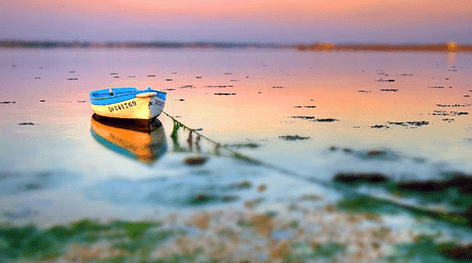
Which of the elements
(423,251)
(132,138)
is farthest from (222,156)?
(423,251)

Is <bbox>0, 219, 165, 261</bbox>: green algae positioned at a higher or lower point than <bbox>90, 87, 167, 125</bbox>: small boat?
lower

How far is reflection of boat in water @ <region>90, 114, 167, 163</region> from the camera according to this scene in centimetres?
1267

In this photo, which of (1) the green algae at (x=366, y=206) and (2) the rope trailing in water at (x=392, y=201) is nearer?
(2) the rope trailing in water at (x=392, y=201)

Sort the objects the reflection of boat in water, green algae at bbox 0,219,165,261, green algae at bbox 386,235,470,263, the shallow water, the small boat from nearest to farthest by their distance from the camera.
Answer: green algae at bbox 386,235,470,263 → green algae at bbox 0,219,165,261 → the shallow water → the reflection of boat in water → the small boat

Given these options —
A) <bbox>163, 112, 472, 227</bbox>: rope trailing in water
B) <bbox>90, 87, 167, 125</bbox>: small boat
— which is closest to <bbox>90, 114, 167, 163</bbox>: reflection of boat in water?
<bbox>90, 87, 167, 125</bbox>: small boat

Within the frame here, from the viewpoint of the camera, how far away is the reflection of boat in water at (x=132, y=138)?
1267 centimetres

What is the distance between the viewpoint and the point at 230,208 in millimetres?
8266

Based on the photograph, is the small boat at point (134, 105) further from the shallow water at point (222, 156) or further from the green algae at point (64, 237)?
the green algae at point (64, 237)

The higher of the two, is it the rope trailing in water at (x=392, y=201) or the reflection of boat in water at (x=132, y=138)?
the rope trailing in water at (x=392, y=201)

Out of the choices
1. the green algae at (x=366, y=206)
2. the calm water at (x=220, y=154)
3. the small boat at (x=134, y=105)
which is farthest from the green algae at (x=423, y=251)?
the small boat at (x=134, y=105)

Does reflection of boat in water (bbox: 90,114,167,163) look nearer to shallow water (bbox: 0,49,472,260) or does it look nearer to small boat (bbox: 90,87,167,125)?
shallow water (bbox: 0,49,472,260)

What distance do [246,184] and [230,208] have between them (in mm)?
1542

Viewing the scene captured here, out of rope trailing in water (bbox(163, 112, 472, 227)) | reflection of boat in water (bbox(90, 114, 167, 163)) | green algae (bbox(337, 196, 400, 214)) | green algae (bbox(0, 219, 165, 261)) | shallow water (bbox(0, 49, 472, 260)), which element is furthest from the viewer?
reflection of boat in water (bbox(90, 114, 167, 163))

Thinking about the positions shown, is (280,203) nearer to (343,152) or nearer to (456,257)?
(456,257)
